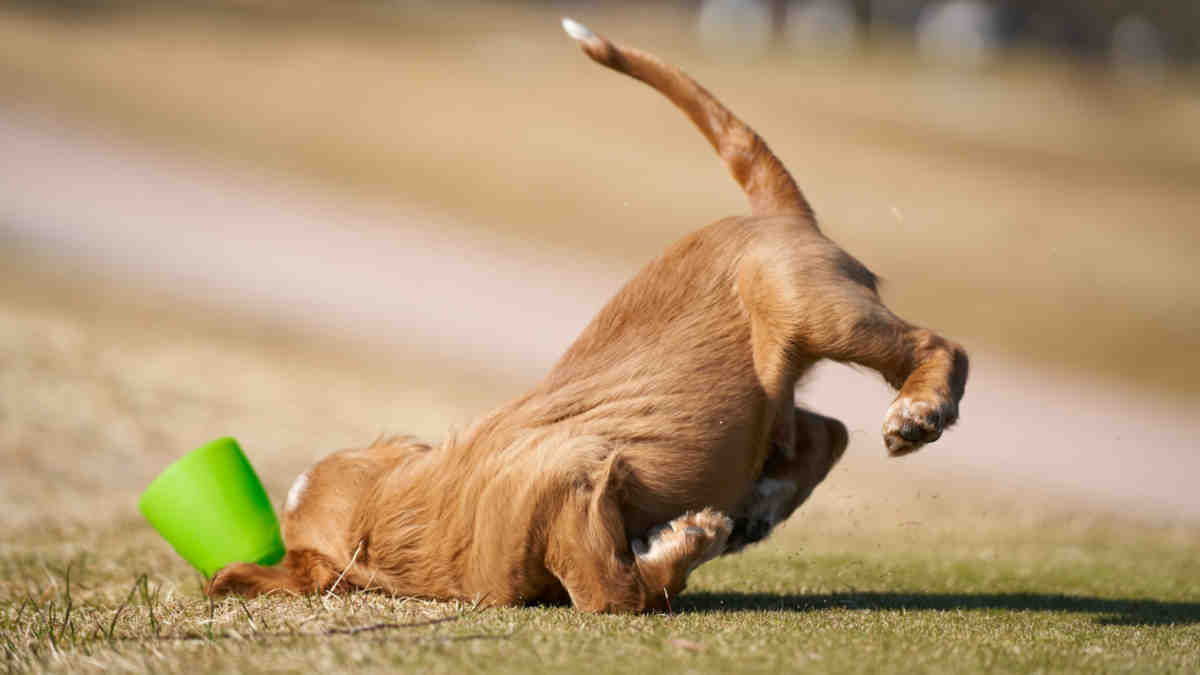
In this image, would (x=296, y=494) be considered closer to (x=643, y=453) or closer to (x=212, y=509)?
(x=212, y=509)

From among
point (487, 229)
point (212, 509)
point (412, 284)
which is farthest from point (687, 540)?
point (487, 229)

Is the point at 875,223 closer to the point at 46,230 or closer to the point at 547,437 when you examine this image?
the point at 46,230

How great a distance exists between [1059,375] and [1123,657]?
1229 cm

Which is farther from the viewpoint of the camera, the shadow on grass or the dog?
the shadow on grass

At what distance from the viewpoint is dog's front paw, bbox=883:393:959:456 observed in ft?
13.7

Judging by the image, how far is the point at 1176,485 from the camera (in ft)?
34.2

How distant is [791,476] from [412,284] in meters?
13.7

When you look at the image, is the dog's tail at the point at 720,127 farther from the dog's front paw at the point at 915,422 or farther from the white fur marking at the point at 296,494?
the white fur marking at the point at 296,494

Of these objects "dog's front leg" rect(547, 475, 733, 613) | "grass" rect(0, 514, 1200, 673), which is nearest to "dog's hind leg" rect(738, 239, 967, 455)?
"dog's front leg" rect(547, 475, 733, 613)

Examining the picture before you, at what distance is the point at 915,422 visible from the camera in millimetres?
4168

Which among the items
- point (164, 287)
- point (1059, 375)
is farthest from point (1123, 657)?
point (164, 287)

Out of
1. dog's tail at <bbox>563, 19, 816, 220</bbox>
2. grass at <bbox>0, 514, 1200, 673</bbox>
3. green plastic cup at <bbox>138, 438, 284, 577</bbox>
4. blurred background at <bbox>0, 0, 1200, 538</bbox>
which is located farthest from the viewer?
blurred background at <bbox>0, 0, 1200, 538</bbox>

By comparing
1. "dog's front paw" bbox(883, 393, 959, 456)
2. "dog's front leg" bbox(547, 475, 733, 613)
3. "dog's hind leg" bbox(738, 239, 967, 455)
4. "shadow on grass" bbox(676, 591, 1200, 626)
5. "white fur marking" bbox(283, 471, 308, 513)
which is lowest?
"shadow on grass" bbox(676, 591, 1200, 626)

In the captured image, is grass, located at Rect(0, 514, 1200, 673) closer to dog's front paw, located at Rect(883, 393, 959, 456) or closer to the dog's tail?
dog's front paw, located at Rect(883, 393, 959, 456)
